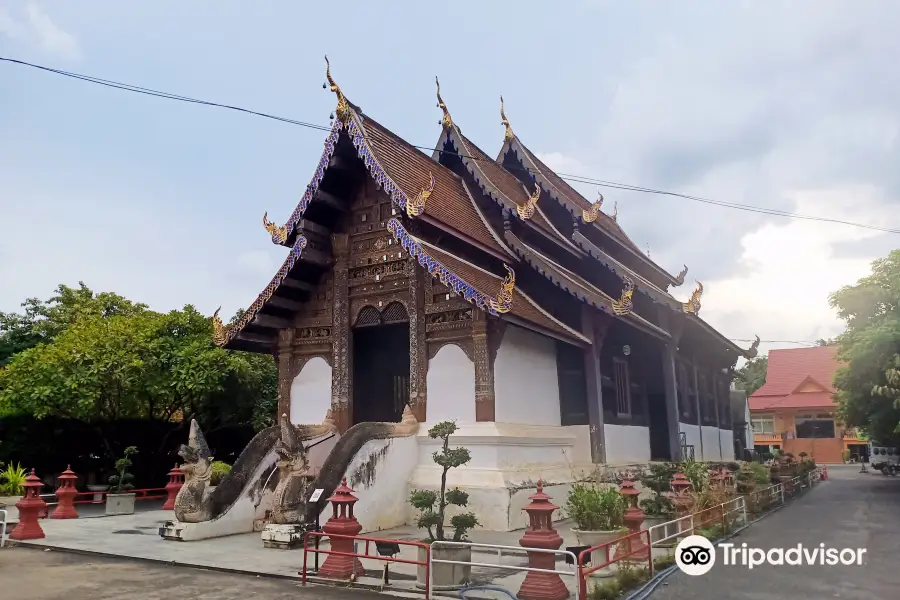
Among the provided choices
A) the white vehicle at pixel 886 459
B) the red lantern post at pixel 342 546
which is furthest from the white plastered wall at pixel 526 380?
the white vehicle at pixel 886 459

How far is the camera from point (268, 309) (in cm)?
1429

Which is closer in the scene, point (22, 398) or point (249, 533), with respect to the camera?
point (249, 533)

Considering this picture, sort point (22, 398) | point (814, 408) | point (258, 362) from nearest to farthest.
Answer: point (22, 398) < point (258, 362) < point (814, 408)

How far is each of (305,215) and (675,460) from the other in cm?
961

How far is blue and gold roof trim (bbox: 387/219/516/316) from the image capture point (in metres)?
11.2

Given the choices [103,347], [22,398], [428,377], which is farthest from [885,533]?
[22,398]

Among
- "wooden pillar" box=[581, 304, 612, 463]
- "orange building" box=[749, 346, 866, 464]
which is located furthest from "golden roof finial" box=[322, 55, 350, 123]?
"orange building" box=[749, 346, 866, 464]

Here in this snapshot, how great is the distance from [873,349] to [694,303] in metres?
5.15

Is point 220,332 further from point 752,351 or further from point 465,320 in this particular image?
point 752,351

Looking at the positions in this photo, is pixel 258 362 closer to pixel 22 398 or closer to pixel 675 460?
pixel 22 398

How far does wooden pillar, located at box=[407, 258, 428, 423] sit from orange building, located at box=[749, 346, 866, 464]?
36324 mm

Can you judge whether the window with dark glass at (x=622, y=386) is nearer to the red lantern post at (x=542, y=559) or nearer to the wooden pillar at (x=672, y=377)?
the wooden pillar at (x=672, y=377)

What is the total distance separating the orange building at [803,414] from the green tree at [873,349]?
22627 mm

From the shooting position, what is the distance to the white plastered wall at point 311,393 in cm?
1423
